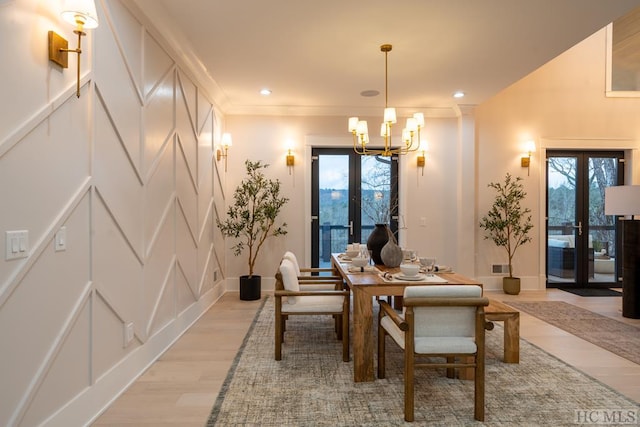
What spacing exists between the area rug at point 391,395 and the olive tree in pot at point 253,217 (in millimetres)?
1955

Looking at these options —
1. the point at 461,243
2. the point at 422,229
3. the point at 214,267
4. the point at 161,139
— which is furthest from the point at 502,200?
the point at 161,139

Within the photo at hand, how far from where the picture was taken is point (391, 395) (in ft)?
7.98

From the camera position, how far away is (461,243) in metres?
5.63

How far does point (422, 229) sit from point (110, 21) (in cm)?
477

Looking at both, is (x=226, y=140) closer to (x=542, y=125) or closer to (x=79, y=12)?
(x=79, y=12)

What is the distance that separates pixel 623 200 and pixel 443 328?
3.64 metres

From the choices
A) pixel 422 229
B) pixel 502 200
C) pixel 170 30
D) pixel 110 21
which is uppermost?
pixel 170 30

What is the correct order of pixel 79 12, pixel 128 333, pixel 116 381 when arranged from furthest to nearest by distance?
1. pixel 128 333
2. pixel 116 381
3. pixel 79 12

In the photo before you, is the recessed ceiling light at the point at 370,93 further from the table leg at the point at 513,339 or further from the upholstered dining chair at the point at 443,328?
the upholstered dining chair at the point at 443,328

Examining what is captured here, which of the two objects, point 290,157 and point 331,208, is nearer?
point 290,157

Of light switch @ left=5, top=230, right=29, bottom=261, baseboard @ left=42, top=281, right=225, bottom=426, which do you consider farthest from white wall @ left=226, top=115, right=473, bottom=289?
light switch @ left=5, top=230, right=29, bottom=261

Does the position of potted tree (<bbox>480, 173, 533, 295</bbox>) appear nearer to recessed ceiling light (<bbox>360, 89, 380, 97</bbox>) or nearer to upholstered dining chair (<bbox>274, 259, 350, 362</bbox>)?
recessed ceiling light (<bbox>360, 89, 380, 97</bbox>)

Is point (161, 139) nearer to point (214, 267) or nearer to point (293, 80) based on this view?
point (293, 80)

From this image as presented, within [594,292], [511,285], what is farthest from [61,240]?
[594,292]
